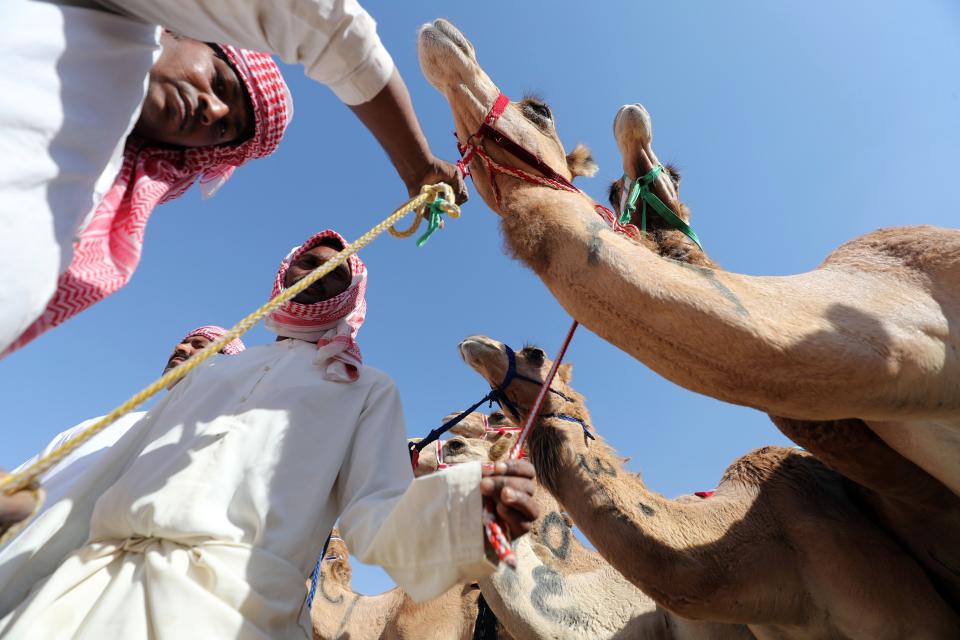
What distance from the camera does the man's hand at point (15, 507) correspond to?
999 mm

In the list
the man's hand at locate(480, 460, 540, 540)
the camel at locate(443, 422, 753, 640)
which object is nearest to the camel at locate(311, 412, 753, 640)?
the camel at locate(443, 422, 753, 640)

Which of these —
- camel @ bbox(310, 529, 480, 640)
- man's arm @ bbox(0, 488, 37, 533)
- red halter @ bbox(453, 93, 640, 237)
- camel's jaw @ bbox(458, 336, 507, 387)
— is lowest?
camel @ bbox(310, 529, 480, 640)

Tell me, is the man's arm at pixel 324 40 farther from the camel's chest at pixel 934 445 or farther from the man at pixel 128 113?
the camel's chest at pixel 934 445

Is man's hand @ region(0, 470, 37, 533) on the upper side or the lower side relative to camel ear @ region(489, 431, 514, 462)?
lower

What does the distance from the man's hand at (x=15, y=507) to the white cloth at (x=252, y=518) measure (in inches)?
16.9

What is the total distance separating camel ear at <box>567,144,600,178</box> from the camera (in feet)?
11.3

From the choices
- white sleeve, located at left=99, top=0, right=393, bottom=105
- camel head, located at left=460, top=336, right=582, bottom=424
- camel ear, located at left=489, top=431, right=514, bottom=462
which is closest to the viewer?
white sleeve, located at left=99, top=0, right=393, bottom=105

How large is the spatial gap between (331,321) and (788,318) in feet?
5.75

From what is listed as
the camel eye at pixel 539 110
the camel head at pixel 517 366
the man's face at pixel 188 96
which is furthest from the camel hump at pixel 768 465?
the man's face at pixel 188 96

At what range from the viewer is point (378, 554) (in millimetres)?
1431

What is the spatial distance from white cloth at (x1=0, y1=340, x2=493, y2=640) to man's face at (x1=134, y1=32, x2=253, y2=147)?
830 mm

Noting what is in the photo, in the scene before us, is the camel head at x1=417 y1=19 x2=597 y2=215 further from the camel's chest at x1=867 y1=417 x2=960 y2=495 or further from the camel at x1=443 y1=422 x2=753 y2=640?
the camel at x1=443 y1=422 x2=753 y2=640

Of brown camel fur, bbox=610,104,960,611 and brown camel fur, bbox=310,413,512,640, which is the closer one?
brown camel fur, bbox=610,104,960,611

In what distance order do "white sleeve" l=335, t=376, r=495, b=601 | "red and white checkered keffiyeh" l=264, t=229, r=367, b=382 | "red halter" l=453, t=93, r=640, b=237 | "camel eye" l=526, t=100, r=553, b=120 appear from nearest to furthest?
"white sleeve" l=335, t=376, r=495, b=601
"red and white checkered keffiyeh" l=264, t=229, r=367, b=382
"red halter" l=453, t=93, r=640, b=237
"camel eye" l=526, t=100, r=553, b=120
